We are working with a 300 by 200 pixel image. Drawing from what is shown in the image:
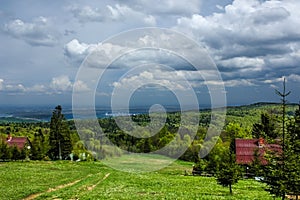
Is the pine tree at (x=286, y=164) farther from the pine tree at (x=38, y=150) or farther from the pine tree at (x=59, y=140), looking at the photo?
the pine tree at (x=59, y=140)

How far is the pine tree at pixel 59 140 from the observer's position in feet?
290

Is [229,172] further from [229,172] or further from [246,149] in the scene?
[246,149]

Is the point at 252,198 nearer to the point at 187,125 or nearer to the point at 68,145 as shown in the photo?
the point at 187,125

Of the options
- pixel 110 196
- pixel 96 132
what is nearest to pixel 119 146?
pixel 96 132

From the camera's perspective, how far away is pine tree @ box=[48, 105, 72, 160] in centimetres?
8838

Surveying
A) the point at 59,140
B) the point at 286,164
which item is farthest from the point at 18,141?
the point at 286,164

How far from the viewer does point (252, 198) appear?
28.9 metres

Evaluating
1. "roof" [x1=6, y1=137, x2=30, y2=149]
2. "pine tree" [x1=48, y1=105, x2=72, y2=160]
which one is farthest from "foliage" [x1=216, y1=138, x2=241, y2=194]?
"roof" [x1=6, y1=137, x2=30, y2=149]

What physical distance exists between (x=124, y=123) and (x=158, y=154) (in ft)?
122

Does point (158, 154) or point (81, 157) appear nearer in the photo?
point (81, 157)

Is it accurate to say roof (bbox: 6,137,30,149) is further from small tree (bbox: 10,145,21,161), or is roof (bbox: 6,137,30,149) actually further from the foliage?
the foliage

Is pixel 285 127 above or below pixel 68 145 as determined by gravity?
above

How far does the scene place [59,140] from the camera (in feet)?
290

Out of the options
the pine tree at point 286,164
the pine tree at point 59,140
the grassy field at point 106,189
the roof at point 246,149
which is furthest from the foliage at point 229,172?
the pine tree at point 59,140
